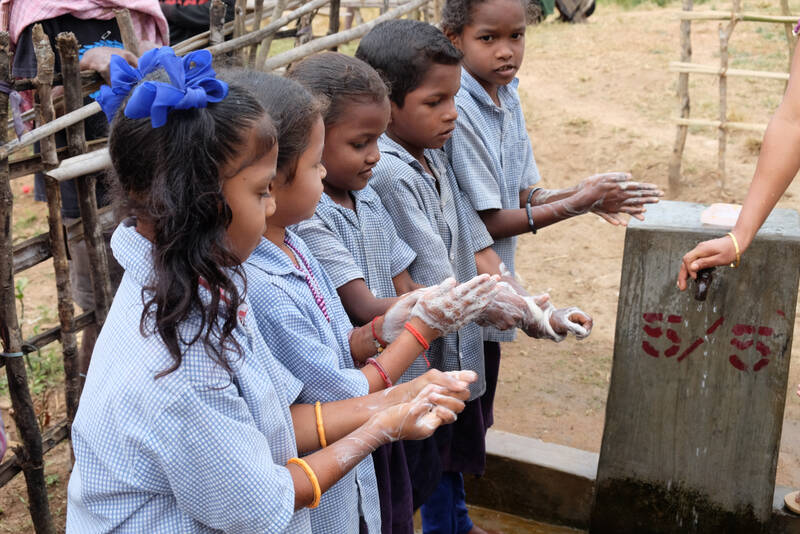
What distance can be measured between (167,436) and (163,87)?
0.51m

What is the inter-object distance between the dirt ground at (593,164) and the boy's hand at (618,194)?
4.75 ft

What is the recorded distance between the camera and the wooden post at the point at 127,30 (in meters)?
2.82

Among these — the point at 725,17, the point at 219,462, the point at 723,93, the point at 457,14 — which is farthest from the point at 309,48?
the point at 725,17

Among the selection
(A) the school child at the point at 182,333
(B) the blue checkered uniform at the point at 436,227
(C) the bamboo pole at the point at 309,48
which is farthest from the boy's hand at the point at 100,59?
(A) the school child at the point at 182,333

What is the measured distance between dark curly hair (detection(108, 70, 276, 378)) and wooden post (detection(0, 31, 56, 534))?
3.71ft

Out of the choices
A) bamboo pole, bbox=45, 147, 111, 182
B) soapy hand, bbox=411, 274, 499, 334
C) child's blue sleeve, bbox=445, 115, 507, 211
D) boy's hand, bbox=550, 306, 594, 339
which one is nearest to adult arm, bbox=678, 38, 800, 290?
boy's hand, bbox=550, 306, 594, 339

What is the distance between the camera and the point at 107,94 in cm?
136

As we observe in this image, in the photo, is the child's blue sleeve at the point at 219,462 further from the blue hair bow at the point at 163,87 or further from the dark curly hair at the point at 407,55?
the dark curly hair at the point at 407,55

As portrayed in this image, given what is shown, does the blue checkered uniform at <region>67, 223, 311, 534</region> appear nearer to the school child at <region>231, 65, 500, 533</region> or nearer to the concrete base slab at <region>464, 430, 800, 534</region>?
the school child at <region>231, 65, 500, 533</region>

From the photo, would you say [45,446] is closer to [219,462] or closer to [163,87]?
[219,462]

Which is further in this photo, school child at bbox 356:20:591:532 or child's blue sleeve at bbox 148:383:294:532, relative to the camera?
school child at bbox 356:20:591:532

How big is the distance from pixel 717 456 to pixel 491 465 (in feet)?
2.55

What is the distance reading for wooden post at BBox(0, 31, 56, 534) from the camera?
226cm

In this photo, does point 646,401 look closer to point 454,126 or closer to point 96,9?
point 454,126
